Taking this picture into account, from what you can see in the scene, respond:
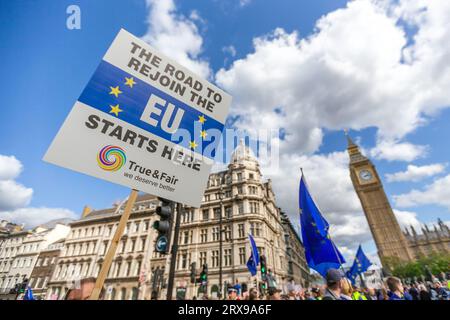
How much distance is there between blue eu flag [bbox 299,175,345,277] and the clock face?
112m

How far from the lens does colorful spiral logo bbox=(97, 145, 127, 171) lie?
2.16 metres

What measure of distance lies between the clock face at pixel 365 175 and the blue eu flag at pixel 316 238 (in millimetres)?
112260

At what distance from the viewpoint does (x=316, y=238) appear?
5707 millimetres

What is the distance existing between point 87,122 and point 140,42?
1.39 m

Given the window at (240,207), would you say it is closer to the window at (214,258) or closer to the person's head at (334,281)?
the window at (214,258)

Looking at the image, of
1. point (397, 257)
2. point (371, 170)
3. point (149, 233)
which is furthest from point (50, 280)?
point (371, 170)

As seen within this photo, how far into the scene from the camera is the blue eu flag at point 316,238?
530 centimetres

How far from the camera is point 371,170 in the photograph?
98000 millimetres

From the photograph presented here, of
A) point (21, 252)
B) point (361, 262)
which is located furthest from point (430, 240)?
point (21, 252)

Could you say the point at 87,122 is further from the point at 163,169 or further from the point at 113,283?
the point at 113,283

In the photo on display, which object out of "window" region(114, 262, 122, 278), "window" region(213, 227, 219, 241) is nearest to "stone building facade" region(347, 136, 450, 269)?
"window" region(213, 227, 219, 241)

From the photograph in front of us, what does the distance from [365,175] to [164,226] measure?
117823 mm

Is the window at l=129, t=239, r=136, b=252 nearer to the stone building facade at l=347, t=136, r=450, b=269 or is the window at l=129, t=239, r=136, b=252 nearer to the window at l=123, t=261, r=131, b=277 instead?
the window at l=123, t=261, r=131, b=277

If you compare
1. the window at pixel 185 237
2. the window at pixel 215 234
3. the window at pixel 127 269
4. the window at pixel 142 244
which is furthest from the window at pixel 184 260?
the window at pixel 127 269
